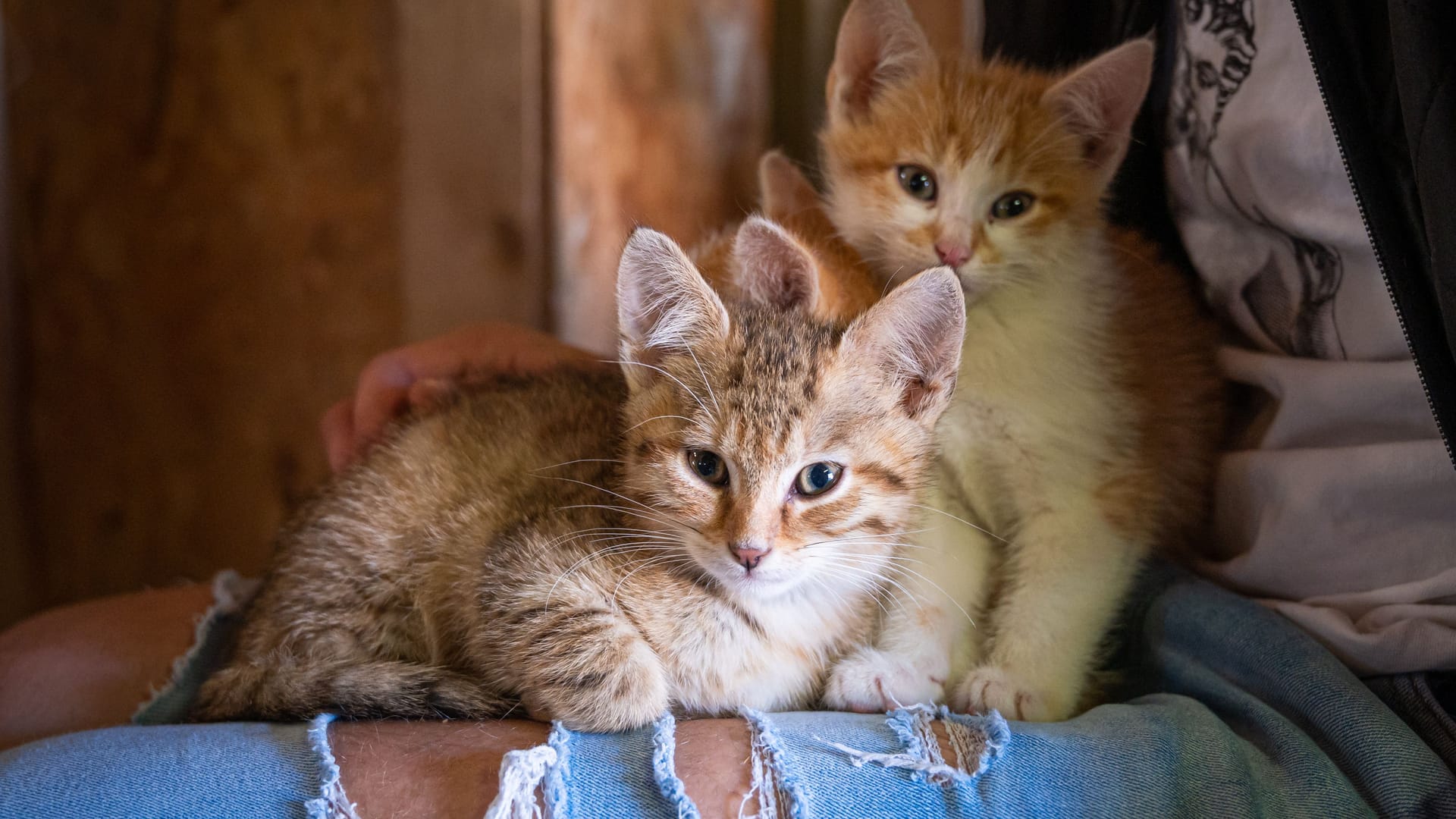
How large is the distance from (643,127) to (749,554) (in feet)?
5.30

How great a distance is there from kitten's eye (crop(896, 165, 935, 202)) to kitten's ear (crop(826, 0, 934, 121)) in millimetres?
163

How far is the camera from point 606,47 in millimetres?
2320

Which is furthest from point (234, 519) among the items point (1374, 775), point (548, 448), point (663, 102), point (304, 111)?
point (1374, 775)

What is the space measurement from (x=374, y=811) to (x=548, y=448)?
491 mm

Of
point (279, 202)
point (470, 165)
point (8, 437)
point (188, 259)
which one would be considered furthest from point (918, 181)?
point (8, 437)

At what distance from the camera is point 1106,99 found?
4.53 feet

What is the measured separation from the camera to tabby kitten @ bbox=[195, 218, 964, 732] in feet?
3.56

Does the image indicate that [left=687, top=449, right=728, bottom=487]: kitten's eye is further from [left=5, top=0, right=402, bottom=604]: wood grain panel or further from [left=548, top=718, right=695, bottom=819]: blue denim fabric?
[left=5, top=0, right=402, bottom=604]: wood grain panel

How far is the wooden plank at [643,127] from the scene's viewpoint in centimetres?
227

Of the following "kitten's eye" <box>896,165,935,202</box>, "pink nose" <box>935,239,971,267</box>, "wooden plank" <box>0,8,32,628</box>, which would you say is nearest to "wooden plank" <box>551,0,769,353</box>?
"kitten's eye" <box>896,165,935,202</box>

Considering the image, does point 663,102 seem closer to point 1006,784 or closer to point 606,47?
point 606,47

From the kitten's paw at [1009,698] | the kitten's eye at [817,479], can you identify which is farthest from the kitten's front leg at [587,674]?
the kitten's paw at [1009,698]

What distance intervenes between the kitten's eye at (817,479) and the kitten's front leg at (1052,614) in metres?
0.28

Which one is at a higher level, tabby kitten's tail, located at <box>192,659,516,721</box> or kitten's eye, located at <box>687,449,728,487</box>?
kitten's eye, located at <box>687,449,728,487</box>
